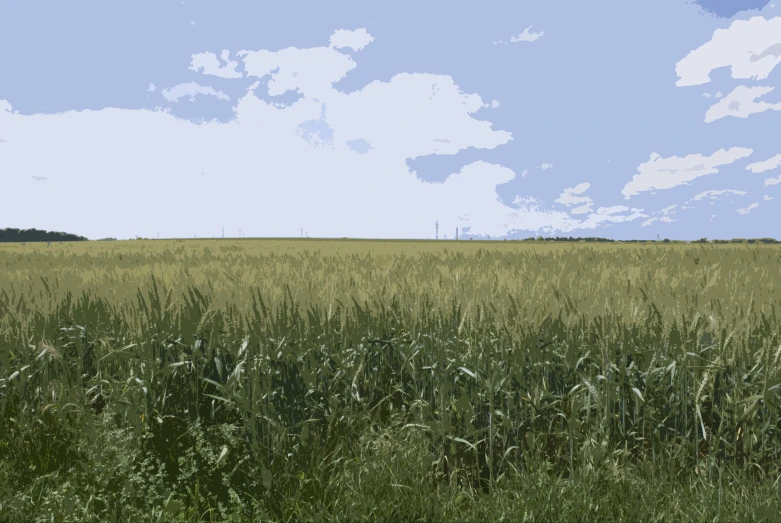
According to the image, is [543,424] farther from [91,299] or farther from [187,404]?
[91,299]

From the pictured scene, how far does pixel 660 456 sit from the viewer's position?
326 cm

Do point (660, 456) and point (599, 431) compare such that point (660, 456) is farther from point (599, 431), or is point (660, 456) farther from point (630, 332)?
point (630, 332)

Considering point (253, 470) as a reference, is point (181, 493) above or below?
below

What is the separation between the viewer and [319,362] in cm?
417

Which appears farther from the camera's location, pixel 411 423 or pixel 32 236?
pixel 32 236

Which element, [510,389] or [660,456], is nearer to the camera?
[660,456]

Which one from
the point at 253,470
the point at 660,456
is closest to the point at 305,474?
Answer: the point at 253,470

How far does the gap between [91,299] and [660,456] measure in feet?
20.9

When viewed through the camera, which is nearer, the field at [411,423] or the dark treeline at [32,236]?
the field at [411,423]

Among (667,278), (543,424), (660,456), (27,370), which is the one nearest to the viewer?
(660,456)

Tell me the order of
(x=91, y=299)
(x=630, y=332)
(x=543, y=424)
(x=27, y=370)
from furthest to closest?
(x=91, y=299)
(x=27, y=370)
(x=630, y=332)
(x=543, y=424)

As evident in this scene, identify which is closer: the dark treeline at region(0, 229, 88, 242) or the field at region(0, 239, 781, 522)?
the field at region(0, 239, 781, 522)

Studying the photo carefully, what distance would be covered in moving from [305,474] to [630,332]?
298cm

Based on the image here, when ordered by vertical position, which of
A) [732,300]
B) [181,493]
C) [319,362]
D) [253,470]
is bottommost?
[181,493]
